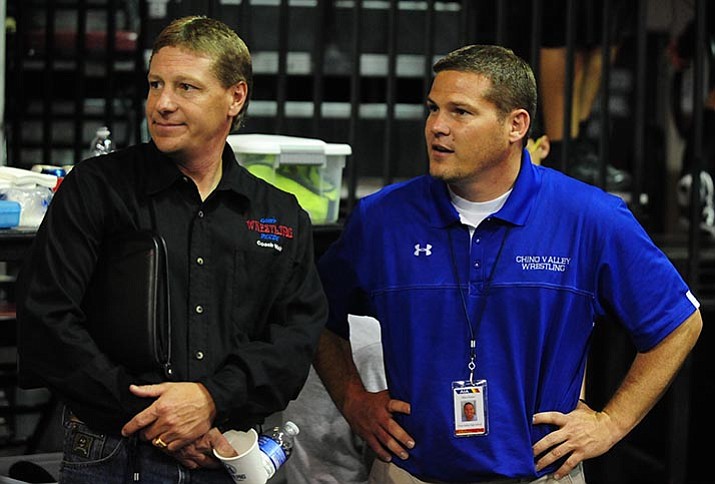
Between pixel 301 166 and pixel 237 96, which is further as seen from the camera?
pixel 301 166

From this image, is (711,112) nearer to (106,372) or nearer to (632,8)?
(632,8)

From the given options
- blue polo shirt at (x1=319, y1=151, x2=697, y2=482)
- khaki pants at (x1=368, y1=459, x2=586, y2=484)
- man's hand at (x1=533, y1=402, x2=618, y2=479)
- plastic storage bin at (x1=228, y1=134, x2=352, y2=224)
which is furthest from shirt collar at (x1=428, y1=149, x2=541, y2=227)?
plastic storage bin at (x1=228, y1=134, x2=352, y2=224)

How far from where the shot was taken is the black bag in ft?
8.73

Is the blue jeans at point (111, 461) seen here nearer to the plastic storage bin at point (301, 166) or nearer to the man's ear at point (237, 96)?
the man's ear at point (237, 96)

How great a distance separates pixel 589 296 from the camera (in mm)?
3064

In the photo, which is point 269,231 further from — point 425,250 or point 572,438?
point 572,438

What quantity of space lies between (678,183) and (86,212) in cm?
532

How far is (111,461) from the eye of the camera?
267 centimetres

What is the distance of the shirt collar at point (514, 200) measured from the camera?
3.05 meters

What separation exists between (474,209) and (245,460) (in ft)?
2.72

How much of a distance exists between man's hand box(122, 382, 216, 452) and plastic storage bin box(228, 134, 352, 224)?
129 centimetres

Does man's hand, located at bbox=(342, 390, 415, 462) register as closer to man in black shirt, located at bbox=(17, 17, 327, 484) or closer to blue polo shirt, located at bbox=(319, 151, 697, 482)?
blue polo shirt, located at bbox=(319, 151, 697, 482)

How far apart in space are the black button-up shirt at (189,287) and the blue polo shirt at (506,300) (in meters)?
0.26

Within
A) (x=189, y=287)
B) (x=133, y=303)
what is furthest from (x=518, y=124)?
(x=133, y=303)
